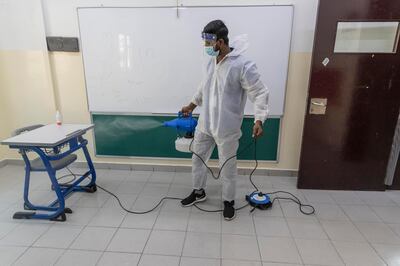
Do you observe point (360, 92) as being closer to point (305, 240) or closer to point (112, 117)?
point (305, 240)

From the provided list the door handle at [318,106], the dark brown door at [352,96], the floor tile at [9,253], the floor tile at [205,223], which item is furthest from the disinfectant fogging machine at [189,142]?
the floor tile at [9,253]

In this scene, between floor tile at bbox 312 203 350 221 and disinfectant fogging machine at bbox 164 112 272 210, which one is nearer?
floor tile at bbox 312 203 350 221

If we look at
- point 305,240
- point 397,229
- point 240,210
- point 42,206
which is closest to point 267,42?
point 240,210

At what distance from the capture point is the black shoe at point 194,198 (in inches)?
91.0

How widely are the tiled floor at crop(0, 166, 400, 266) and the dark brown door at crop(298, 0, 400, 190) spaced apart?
0.81 feet

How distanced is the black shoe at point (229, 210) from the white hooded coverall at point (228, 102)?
4 centimetres

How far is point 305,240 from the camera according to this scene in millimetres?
1866

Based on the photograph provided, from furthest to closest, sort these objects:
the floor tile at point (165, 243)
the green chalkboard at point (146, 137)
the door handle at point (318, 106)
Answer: the green chalkboard at point (146, 137) → the door handle at point (318, 106) → the floor tile at point (165, 243)

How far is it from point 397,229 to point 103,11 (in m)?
3.28

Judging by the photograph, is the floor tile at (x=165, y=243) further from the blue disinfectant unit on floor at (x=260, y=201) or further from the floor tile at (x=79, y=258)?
the blue disinfectant unit on floor at (x=260, y=201)

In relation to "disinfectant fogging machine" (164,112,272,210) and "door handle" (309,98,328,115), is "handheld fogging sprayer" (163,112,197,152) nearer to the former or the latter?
"disinfectant fogging machine" (164,112,272,210)

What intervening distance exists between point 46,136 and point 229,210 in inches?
63.8

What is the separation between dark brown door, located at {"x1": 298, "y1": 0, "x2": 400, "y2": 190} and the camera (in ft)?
7.27

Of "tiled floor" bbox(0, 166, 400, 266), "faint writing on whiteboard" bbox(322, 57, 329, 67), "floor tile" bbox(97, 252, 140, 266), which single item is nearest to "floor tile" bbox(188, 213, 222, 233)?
"tiled floor" bbox(0, 166, 400, 266)
